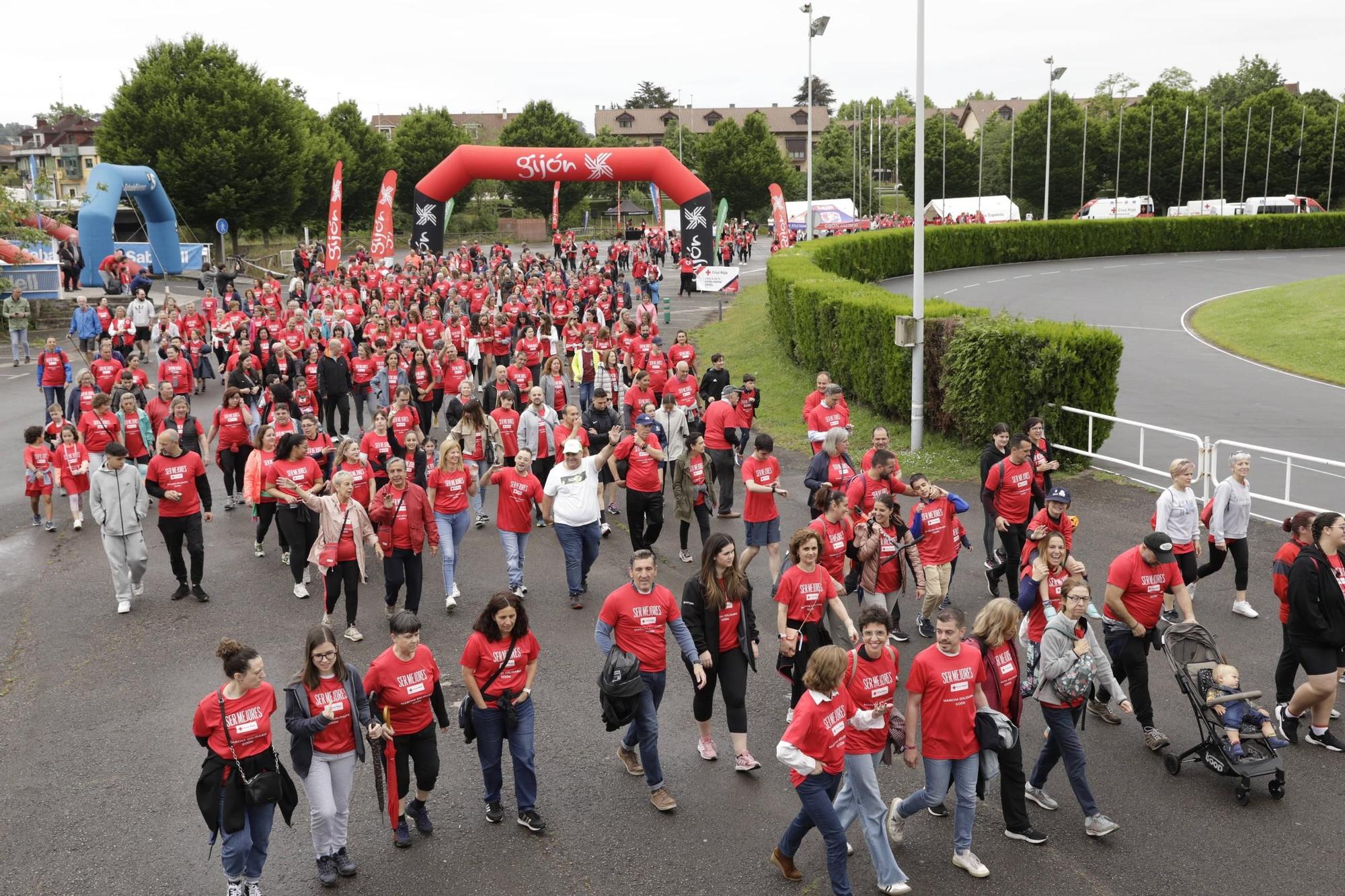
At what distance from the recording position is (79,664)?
961cm

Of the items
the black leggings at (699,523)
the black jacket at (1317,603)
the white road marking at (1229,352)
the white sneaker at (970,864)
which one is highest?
the black jacket at (1317,603)

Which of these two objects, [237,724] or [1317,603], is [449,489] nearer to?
[237,724]

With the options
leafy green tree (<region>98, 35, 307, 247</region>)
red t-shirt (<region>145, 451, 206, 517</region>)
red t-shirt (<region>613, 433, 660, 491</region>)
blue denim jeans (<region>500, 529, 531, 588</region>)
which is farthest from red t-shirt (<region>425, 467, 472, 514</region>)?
leafy green tree (<region>98, 35, 307, 247</region>)

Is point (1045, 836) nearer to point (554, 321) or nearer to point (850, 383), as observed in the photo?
point (850, 383)

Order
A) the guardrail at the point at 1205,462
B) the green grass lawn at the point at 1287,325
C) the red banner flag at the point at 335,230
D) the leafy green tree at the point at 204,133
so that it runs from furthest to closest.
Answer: the leafy green tree at the point at 204,133, the red banner flag at the point at 335,230, the green grass lawn at the point at 1287,325, the guardrail at the point at 1205,462

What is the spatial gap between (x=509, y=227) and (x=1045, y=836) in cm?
7820

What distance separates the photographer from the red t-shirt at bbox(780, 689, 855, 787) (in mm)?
5797

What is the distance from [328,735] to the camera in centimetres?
621

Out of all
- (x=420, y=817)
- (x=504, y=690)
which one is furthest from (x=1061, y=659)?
(x=420, y=817)

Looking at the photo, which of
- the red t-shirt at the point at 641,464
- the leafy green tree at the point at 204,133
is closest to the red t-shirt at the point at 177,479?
the red t-shirt at the point at 641,464

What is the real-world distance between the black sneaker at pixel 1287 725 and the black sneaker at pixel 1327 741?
0.09 m

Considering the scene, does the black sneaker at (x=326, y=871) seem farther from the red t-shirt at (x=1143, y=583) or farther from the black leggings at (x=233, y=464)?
the black leggings at (x=233, y=464)

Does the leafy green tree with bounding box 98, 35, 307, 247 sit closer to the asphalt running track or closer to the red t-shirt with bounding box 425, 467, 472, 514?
the asphalt running track

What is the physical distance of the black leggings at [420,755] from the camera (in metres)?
6.58
